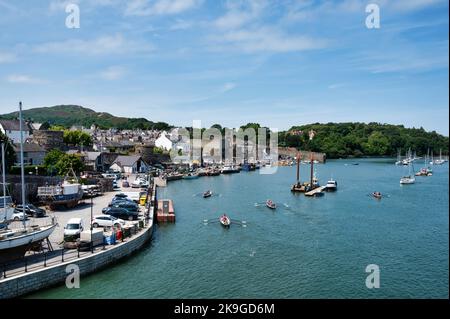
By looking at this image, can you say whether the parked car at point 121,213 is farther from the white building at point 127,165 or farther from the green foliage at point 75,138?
the green foliage at point 75,138

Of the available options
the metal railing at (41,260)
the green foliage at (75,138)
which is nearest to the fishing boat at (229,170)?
the green foliage at (75,138)

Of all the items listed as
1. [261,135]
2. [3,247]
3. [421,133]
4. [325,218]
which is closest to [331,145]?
[261,135]

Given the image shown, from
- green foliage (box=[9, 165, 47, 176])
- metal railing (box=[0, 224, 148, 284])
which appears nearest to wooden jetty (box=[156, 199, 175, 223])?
metal railing (box=[0, 224, 148, 284])

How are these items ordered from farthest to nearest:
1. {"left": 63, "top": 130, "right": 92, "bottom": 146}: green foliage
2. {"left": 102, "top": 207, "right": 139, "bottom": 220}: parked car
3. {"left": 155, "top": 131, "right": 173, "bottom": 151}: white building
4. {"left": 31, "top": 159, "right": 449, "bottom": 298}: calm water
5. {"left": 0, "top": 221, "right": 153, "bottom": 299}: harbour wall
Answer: {"left": 155, "top": 131, "right": 173, "bottom": 151}: white building, {"left": 63, "top": 130, "right": 92, "bottom": 146}: green foliage, {"left": 102, "top": 207, "right": 139, "bottom": 220}: parked car, {"left": 31, "top": 159, "right": 449, "bottom": 298}: calm water, {"left": 0, "top": 221, "right": 153, "bottom": 299}: harbour wall

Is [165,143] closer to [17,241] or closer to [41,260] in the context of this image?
[41,260]

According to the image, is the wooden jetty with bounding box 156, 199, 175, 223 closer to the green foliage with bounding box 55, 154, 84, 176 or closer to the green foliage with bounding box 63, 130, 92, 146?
the green foliage with bounding box 55, 154, 84, 176

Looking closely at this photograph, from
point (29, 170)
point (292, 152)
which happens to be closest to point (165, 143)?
point (292, 152)

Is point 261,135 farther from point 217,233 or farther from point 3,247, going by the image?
point 3,247
